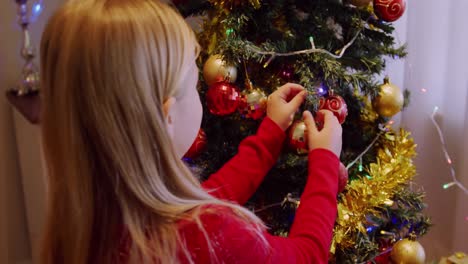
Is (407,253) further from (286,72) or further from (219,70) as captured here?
(219,70)

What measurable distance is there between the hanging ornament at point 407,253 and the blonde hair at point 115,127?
0.54 meters

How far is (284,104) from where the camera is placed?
34.2 inches

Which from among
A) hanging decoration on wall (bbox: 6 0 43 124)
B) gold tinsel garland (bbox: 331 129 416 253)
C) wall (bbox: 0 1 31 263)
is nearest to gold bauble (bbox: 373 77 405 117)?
gold tinsel garland (bbox: 331 129 416 253)

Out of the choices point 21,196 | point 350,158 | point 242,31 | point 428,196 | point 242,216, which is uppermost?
point 242,31

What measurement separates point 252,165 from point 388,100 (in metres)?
0.34

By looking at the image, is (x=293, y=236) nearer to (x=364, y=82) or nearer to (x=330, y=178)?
(x=330, y=178)

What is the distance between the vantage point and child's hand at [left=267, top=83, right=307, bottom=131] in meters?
0.86

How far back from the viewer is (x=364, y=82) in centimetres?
96

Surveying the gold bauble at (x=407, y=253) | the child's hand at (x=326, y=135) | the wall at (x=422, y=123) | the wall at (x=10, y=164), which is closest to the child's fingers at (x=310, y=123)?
the child's hand at (x=326, y=135)

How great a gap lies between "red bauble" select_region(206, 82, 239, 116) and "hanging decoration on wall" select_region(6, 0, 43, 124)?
0.80 meters

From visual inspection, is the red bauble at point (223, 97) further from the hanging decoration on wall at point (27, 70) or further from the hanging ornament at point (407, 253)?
the hanging decoration on wall at point (27, 70)

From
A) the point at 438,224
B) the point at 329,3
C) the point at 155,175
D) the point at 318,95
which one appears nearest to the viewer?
the point at 155,175

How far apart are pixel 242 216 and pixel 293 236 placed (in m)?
0.11

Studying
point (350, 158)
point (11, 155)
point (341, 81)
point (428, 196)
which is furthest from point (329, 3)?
point (11, 155)
